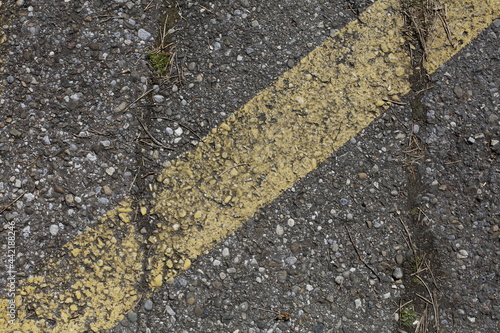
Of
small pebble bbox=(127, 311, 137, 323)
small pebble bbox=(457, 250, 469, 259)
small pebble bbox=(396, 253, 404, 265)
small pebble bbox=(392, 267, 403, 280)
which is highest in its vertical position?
small pebble bbox=(457, 250, 469, 259)

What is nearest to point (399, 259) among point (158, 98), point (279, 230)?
point (279, 230)

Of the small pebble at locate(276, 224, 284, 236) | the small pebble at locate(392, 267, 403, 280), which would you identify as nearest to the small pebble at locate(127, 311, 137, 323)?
the small pebble at locate(276, 224, 284, 236)

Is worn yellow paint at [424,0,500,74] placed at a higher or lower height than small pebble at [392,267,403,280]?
higher

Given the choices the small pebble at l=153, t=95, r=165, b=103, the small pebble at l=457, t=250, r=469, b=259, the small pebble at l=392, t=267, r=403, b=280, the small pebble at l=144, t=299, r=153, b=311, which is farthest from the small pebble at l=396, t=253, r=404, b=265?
the small pebble at l=153, t=95, r=165, b=103

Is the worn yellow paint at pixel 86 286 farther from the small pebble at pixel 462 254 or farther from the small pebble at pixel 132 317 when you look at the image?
the small pebble at pixel 462 254

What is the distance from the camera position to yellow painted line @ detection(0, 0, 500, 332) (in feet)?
6.90

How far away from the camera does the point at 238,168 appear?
7.27ft

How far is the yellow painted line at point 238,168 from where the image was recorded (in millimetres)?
2104

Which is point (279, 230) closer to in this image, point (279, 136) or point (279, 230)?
point (279, 230)

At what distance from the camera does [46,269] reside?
2.12m

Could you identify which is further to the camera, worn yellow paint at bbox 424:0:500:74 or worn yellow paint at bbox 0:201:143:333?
worn yellow paint at bbox 424:0:500:74

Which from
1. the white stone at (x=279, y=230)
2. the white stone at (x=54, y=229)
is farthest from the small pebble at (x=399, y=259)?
the white stone at (x=54, y=229)

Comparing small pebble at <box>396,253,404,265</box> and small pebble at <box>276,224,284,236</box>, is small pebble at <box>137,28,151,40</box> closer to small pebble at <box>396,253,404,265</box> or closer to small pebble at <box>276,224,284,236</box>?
small pebble at <box>276,224,284,236</box>

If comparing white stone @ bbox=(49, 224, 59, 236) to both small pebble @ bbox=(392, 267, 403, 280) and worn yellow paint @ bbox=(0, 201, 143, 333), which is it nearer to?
worn yellow paint @ bbox=(0, 201, 143, 333)
